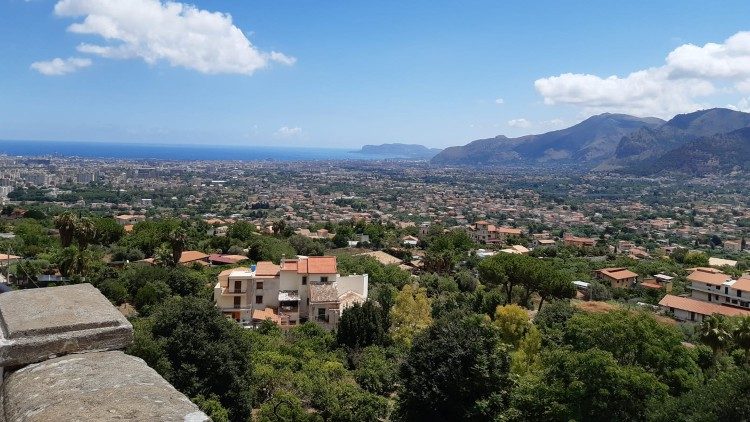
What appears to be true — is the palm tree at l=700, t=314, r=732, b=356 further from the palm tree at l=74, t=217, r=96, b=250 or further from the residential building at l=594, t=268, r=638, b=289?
the palm tree at l=74, t=217, r=96, b=250

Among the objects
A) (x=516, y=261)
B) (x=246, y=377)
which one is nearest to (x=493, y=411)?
(x=246, y=377)

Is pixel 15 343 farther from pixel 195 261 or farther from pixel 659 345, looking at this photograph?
pixel 195 261

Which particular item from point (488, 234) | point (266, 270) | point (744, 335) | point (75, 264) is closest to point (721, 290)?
point (744, 335)

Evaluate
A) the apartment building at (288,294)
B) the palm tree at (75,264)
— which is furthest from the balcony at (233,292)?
the palm tree at (75,264)

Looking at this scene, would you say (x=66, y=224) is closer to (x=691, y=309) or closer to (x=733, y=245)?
(x=691, y=309)

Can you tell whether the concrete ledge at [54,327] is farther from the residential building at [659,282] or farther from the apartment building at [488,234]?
the apartment building at [488,234]
